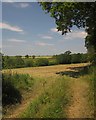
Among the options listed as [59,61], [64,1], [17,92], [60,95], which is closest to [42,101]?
[60,95]

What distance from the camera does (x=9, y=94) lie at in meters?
14.8

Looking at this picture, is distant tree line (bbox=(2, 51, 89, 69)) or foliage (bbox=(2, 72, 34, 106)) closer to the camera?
foliage (bbox=(2, 72, 34, 106))

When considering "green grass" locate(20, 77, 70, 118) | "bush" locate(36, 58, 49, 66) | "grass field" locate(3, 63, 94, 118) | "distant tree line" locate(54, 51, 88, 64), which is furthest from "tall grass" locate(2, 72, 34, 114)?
"distant tree line" locate(54, 51, 88, 64)

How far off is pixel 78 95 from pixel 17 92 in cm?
338

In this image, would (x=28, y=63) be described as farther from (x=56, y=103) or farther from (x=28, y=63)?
(x=56, y=103)

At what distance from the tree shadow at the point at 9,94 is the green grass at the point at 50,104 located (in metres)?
1.19

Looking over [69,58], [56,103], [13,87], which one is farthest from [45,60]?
[56,103]

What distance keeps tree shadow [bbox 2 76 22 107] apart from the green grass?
1185 millimetres

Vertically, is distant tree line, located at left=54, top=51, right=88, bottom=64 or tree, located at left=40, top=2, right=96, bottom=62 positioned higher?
tree, located at left=40, top=2, right=96, bottom=62

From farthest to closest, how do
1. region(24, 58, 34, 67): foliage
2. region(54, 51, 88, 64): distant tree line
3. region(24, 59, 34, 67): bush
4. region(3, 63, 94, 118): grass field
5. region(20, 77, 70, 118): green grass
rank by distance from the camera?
1. region(54, 51, 88, 64): distant tree line
2. region(24, 59, 34, 67): bush
3. region(24, 58, 34, 67): foliage
4. region(3, 63, 94, 118): grass field
5. region(20, 77, 70, 118): green grass

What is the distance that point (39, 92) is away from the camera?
16.3 metres

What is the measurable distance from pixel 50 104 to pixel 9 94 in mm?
2671

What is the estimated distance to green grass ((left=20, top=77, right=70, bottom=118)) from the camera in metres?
12.0

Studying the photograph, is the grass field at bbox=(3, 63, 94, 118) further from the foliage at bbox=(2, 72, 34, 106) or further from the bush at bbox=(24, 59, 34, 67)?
the bush at bbox=(24, 59, 34, 67)
